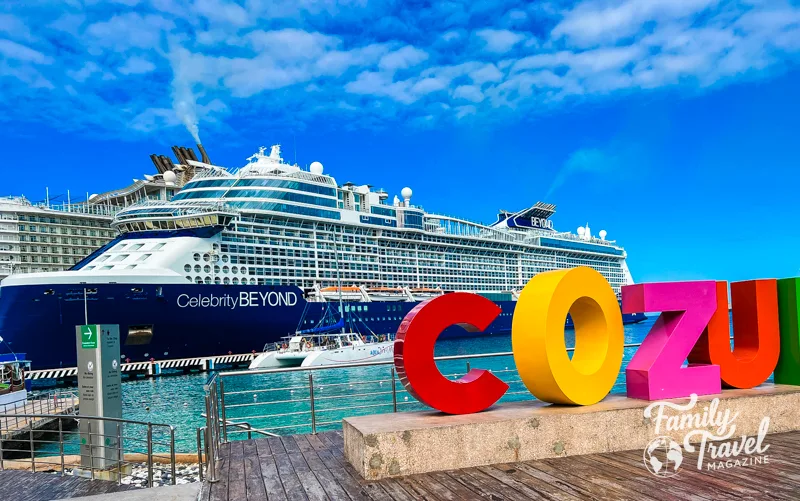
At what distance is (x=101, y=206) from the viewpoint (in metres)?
54.6

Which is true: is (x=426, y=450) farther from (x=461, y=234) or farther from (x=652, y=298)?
(x=461, y=234)

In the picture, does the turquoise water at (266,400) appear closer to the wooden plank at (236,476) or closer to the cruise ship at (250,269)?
the cruise ship at (250,269)

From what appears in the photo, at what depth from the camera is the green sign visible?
8.84 meters

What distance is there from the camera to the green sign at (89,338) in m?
8.84

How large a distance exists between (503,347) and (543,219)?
77.8 feet

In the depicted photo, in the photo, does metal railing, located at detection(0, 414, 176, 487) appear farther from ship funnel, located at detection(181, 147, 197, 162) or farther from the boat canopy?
ship funnel, located at detection(181, 147, 197, 162)

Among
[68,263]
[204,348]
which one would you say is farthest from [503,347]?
[68,263]

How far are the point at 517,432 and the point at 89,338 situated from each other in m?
6.49

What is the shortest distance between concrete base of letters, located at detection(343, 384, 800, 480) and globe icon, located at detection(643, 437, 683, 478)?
9 cm

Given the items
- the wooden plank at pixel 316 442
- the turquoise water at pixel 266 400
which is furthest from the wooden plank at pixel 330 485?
the turquoise water at pixel 266 400

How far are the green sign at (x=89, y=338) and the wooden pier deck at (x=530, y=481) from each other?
4.47 metres

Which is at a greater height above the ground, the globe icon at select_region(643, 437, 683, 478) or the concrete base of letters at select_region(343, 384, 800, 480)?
the concrete base of letters at select_region(343, 384, 800, 480)

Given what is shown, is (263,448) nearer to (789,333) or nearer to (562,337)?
(562,337)

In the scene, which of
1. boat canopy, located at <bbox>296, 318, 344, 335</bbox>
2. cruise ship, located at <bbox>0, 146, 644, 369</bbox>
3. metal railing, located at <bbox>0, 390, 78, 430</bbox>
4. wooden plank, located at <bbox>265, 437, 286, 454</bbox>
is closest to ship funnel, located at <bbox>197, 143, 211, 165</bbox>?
cruise ship, located at <bbox>0, 146, 644, 369</bbox>
